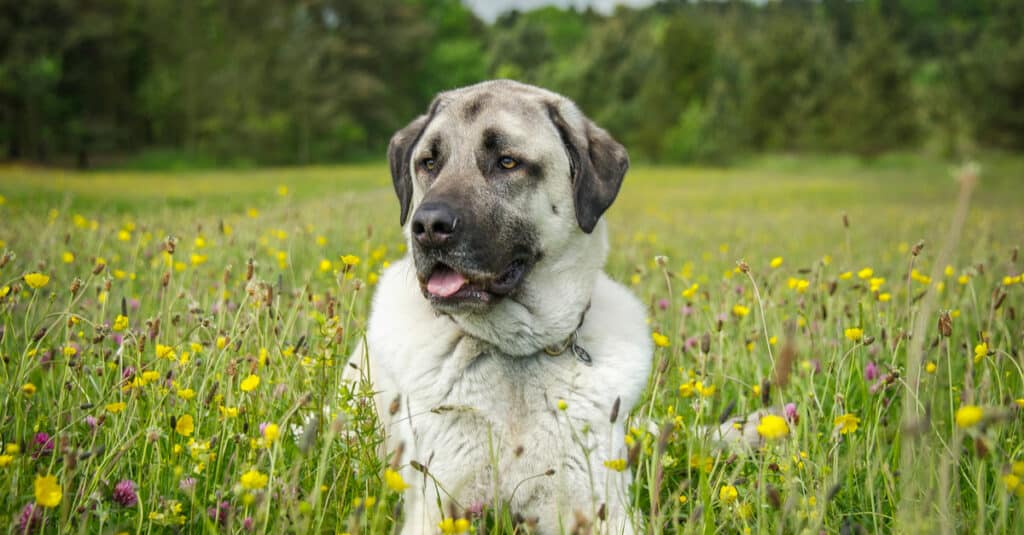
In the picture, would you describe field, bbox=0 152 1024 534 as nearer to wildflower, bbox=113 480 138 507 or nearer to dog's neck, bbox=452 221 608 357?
wildflower, bbox=113 480 138 507

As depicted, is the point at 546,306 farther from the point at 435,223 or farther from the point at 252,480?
the point at 252,480

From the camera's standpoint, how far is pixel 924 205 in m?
17.7

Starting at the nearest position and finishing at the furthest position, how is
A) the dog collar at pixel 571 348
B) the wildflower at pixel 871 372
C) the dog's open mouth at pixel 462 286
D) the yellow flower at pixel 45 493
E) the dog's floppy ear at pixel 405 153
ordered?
the yellow flower at pixel 45 493, the dog's open mouth at pixel 462 286, the dog collar at pixel 571 348, the wildflower at pixel 871 372, the dog's floppy ear at pixel 405 153

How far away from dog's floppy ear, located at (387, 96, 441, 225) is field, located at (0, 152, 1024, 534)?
0.56 meters

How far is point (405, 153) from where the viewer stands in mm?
3562

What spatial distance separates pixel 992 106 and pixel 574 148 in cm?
4564

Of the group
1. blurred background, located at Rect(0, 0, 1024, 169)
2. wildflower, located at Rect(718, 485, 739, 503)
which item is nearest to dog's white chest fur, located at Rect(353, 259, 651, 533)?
wildflower, located at Rect(718, 485, 739, 503)

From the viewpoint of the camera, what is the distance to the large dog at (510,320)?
8.68 ft

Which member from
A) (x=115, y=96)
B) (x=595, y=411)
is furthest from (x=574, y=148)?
(x=115, y=96)

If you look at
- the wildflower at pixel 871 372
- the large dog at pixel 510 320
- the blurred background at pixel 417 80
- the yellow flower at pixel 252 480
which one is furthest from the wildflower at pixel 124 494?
the blurred background at pixel 417 80

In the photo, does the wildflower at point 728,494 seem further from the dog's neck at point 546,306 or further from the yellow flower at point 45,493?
the yellow flower at point 45,493

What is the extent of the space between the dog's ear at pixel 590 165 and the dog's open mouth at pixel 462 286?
469 mm

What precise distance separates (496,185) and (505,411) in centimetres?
106

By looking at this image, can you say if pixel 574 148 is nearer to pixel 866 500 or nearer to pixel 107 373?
pixel 866 500
